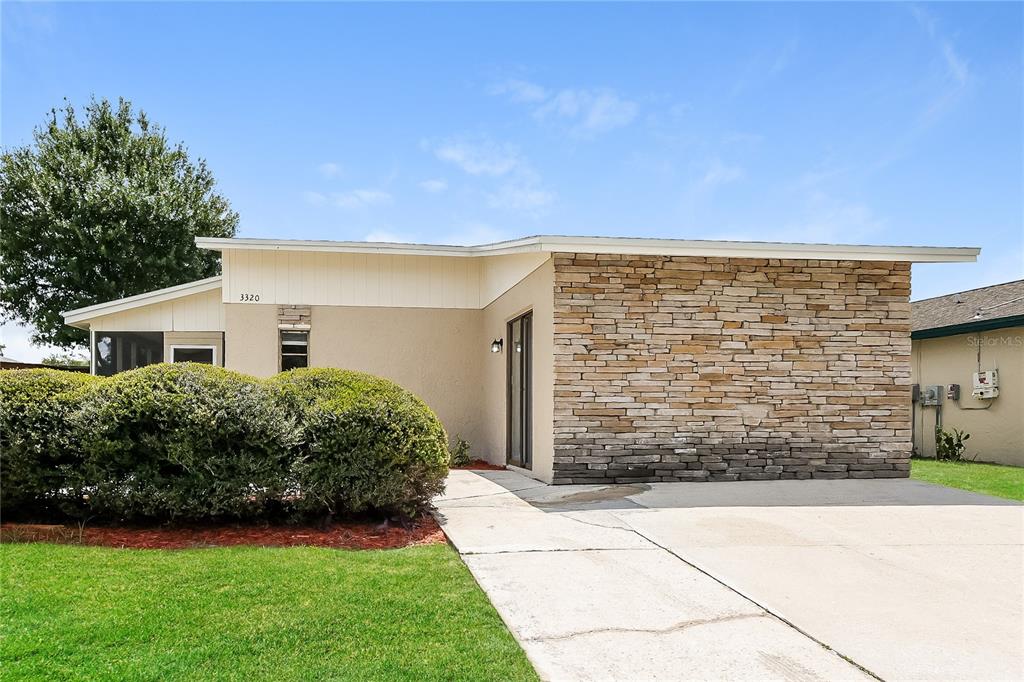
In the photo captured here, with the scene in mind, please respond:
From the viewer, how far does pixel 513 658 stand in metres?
3.33

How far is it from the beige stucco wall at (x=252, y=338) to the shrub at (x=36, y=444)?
5541 mm

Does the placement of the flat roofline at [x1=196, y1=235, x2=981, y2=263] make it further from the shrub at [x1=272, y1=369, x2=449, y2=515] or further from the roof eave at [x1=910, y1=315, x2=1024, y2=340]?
the roof eave at [x1=910, y1=315, x2=1024, y2=340]

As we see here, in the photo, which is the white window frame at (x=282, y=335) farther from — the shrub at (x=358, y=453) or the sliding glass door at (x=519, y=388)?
the shrub at (x=358, y=453)

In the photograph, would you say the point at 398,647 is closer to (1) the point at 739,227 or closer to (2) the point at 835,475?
(2) the point at 835,475

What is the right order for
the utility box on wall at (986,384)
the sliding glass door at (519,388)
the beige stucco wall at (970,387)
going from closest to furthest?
1. the sliding glass door at (519,388)
2. the beige stucco wall at (970,387)
3. the utility box on wall at (986,384)

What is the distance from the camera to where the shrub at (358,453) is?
19.3ft

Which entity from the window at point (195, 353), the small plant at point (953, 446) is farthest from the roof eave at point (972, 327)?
the window at point (195, 353)

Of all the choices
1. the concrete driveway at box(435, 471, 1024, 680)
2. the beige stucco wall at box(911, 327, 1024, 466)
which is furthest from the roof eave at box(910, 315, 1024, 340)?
the concrete driveway at box(435, 471, 1024, 680)

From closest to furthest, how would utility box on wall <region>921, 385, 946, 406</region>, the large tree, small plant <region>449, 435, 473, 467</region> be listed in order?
small plant <region>449, 435, 473, 467</region>, utility box on wall <region>921, 385, 946, 406</region>, the large tree

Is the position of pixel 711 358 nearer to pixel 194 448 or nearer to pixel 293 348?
pixel 194 448

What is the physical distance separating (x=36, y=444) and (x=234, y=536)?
1793 millimetres

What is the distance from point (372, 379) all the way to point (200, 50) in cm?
688

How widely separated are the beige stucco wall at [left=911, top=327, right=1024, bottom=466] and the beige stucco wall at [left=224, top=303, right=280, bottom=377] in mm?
12708

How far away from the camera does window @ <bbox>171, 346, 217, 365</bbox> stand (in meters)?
12.3
